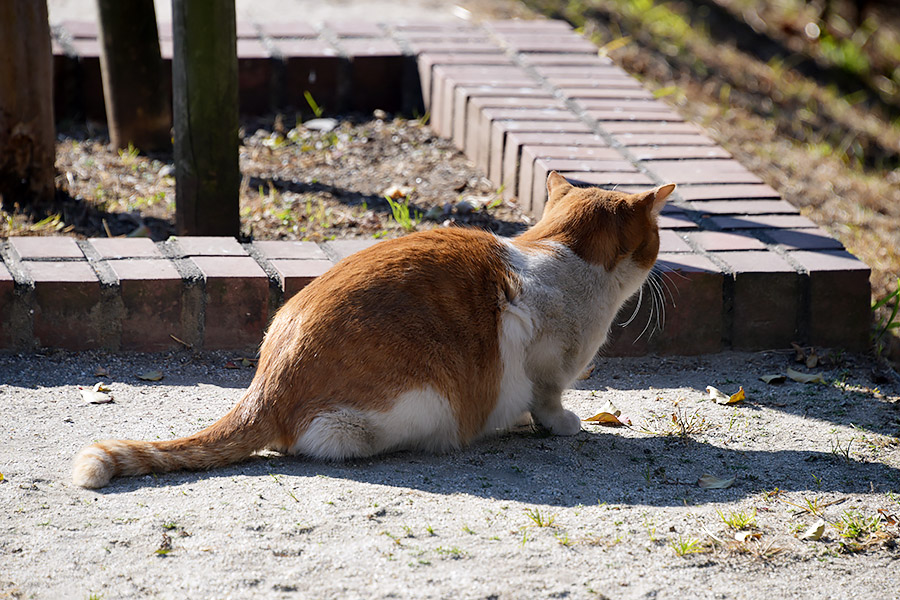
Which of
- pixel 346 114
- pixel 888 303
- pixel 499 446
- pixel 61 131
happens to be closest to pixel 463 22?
pixel 346 114

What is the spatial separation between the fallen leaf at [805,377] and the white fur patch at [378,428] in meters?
1.42

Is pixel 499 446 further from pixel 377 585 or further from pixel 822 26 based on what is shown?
pixel 822 26

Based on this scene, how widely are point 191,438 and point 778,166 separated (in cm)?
396

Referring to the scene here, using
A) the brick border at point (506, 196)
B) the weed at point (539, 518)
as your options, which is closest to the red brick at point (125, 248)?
the brick border at point (506, 196)

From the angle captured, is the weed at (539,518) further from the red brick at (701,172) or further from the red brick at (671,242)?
the red brick at (701,172)

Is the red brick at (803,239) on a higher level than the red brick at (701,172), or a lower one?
lower

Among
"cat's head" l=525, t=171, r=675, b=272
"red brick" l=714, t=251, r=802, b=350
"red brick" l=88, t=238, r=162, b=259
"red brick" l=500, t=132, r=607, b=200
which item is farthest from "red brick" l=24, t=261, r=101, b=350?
"red brick" l=714, t=251, r=802, b=350

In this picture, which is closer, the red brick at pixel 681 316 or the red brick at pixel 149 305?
the red brick at pixel 149 305

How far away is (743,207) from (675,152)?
1.81 feet

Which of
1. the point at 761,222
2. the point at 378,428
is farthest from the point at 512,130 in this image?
the point at 378,428

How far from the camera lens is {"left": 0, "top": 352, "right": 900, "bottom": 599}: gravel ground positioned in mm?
2289

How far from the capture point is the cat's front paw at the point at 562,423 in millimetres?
3113

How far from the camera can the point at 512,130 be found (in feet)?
15.2

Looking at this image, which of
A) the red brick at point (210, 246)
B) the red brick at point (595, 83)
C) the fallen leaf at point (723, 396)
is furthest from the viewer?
the red brick at point (595, 83)
